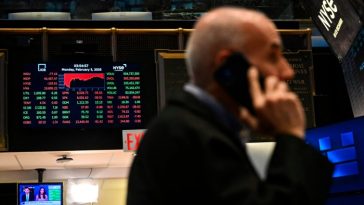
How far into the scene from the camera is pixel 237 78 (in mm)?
1229

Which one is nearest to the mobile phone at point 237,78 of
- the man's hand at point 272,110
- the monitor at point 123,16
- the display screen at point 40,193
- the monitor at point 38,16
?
the man's hand at point 272,110

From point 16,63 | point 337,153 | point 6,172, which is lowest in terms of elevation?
point 6,172

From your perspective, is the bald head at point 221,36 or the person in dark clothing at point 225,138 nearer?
the person in dark clothing at point 225,138

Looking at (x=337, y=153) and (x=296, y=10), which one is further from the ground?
(x=296, y=10)

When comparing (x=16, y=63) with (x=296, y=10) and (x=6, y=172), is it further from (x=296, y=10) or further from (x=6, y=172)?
(x=296, y=10)

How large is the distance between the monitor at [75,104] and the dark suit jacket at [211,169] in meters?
4.98

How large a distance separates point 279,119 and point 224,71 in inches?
5.5

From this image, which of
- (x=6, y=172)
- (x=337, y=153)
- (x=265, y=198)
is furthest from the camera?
(x=6, y=172)

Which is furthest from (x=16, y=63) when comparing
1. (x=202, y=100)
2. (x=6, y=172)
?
(x=202, y=100)

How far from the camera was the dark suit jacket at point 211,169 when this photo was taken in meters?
1.12

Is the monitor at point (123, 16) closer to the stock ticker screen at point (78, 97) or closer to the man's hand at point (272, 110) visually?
the stock ticker screen at point (78, 97)

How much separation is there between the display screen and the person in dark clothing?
7.84 metres

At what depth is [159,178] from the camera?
1167 millimetres

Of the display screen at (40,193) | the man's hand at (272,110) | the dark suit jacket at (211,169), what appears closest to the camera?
the dark suit jacket at (211,169)
